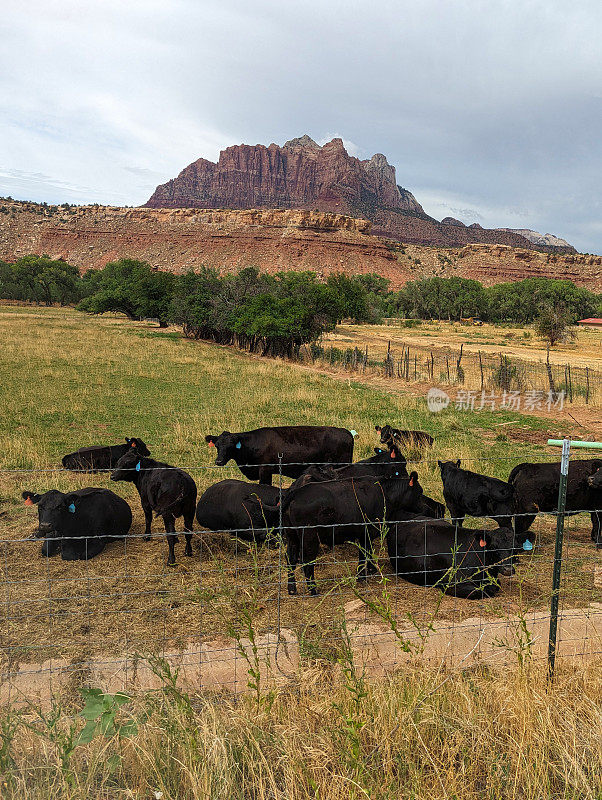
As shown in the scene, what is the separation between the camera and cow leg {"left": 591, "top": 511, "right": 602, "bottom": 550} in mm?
7316

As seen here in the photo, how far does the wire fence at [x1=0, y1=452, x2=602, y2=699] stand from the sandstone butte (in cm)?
10620

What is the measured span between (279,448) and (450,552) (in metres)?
4.11

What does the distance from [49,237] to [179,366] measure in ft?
362

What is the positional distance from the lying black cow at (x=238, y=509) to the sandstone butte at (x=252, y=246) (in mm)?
105184

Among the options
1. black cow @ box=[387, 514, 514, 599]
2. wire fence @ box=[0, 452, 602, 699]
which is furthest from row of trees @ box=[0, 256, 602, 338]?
black cow @ box=[387, 514, 514, 599]

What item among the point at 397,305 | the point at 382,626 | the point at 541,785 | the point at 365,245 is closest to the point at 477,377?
the point at 382,626

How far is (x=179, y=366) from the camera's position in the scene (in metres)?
25.2

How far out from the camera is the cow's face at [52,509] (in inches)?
260

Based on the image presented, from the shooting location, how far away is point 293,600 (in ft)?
19.2

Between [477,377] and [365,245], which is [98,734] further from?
[365,245]

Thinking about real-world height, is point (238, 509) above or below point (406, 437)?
below

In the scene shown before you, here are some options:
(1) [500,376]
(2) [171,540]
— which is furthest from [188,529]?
(1) [500,376]

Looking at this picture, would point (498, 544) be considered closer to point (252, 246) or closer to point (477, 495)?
point (477, 495)

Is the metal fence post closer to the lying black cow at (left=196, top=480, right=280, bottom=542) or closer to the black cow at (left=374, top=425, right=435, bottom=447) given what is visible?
the lying black cow at (left=196, top=480, right=280, bottom=542)
